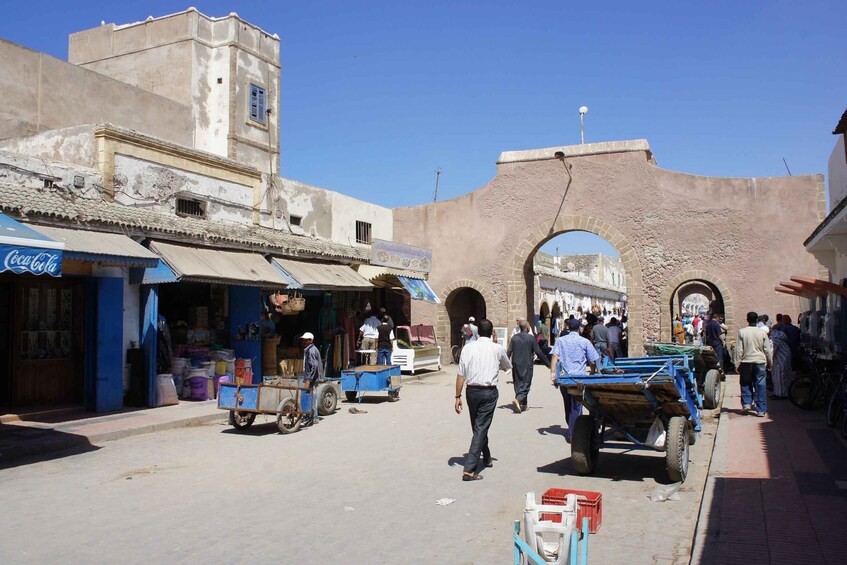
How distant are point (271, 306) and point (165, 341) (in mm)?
3444

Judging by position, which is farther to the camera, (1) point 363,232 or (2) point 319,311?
(1) point 363,232

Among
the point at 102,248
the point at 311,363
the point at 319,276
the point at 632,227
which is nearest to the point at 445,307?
the point at 632,227

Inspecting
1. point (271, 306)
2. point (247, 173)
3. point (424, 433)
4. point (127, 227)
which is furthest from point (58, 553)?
point (247, 173)

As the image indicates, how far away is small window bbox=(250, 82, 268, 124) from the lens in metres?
29.5

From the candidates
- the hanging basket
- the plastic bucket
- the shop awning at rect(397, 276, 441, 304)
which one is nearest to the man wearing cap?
the plastic bucket

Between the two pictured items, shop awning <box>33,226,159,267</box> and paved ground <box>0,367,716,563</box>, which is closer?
paved ground <box>0,367,716,563</box>

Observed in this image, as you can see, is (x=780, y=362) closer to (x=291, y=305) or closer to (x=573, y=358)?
(x=573, y=358)

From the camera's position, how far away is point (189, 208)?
16781mm

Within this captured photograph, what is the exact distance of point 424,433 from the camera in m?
10.6

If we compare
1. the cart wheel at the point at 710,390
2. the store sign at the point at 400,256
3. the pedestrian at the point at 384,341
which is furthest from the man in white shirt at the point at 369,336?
the cart wheel at the point at 710,390

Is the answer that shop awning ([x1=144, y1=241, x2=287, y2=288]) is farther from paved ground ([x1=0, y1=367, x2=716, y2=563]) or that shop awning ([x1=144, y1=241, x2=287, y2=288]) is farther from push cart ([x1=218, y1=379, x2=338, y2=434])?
paved ground ([x1=0, y1=367, x2=716, y2=563])

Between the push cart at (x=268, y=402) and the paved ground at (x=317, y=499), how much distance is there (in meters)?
0.30

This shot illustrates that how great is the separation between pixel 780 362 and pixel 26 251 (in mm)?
12547

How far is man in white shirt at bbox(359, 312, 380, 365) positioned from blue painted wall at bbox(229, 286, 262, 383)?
3380 mm
